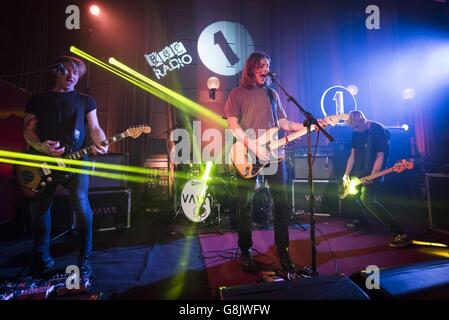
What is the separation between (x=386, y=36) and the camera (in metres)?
7.09

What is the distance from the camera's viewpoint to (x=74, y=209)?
2.27 metres

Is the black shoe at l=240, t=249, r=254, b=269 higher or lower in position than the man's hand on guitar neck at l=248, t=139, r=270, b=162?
lower

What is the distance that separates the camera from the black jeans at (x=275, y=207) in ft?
7.79

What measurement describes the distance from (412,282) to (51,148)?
9.37 ft

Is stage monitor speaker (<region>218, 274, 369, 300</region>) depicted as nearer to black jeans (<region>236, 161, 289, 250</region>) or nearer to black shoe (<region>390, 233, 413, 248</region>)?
black jeans (<region>236, 161, 289, 250</region>)

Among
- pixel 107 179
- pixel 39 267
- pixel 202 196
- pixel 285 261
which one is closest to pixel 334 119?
pixel 285 261

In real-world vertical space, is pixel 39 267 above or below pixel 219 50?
below

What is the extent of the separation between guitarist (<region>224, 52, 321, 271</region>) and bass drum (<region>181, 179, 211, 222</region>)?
6.46ft

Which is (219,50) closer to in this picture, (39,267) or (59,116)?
(59,116)

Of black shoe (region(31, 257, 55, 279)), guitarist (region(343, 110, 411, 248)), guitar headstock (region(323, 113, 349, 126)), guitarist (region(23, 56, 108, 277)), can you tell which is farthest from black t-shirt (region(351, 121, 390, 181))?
black shoe (region(31, 257, 55, 279))

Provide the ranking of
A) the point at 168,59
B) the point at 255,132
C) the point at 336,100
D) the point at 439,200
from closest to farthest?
the point at 255,132, the point at 439,200, the point at 168,59, the point at 336,100

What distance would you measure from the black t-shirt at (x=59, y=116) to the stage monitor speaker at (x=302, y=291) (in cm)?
212

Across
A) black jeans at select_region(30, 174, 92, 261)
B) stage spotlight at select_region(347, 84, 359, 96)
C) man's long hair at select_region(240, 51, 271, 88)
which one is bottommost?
black jeans at select_region(30, 174, 92, 261)

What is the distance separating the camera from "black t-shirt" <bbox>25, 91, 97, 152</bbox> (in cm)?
233
